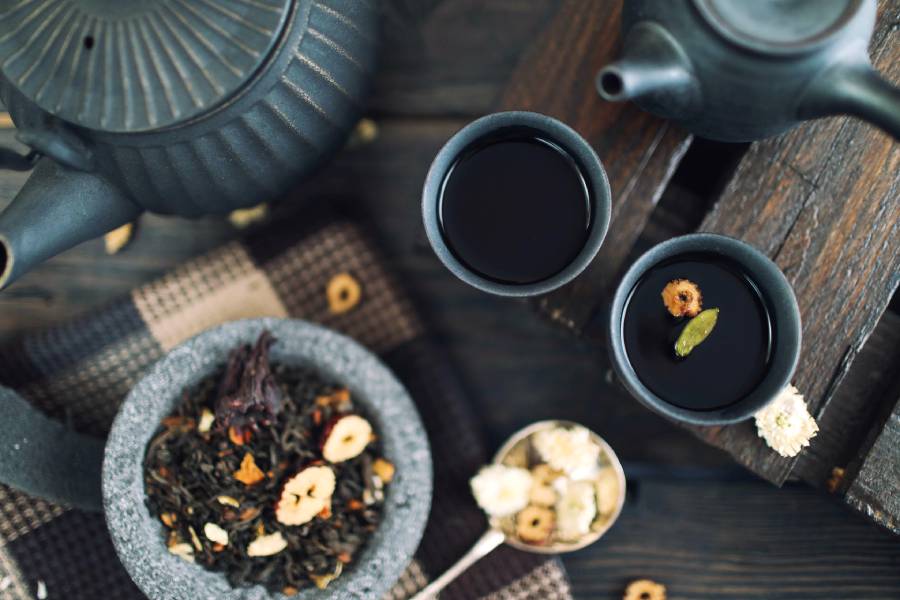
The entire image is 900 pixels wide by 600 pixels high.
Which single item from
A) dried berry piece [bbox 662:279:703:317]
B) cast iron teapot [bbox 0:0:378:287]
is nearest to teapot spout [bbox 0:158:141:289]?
cast iron teapot [bbox 0:0:378:287]

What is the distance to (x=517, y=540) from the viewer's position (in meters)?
0.91

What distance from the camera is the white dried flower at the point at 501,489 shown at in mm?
890

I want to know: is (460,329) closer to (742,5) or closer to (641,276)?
(641,276)

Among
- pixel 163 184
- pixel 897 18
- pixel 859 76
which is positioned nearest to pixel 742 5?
pixel 859 76

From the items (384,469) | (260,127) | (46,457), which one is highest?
(260,127)

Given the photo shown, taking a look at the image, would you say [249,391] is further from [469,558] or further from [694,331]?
[694,331]

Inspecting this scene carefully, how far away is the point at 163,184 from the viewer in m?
0.72

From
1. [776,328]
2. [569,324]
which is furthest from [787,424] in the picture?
[569,324]

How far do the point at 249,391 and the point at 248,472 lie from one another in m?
0.08

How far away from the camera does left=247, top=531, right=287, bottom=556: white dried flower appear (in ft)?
2.66

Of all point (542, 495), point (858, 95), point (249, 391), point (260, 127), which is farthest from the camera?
point (542, 495)

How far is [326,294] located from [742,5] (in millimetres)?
556

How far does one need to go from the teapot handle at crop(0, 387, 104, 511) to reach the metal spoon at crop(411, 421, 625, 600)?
0.39 metres

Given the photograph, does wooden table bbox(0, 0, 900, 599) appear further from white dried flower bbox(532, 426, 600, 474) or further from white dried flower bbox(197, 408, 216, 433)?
white dried flower bbox(197, 408, 216, 433)
